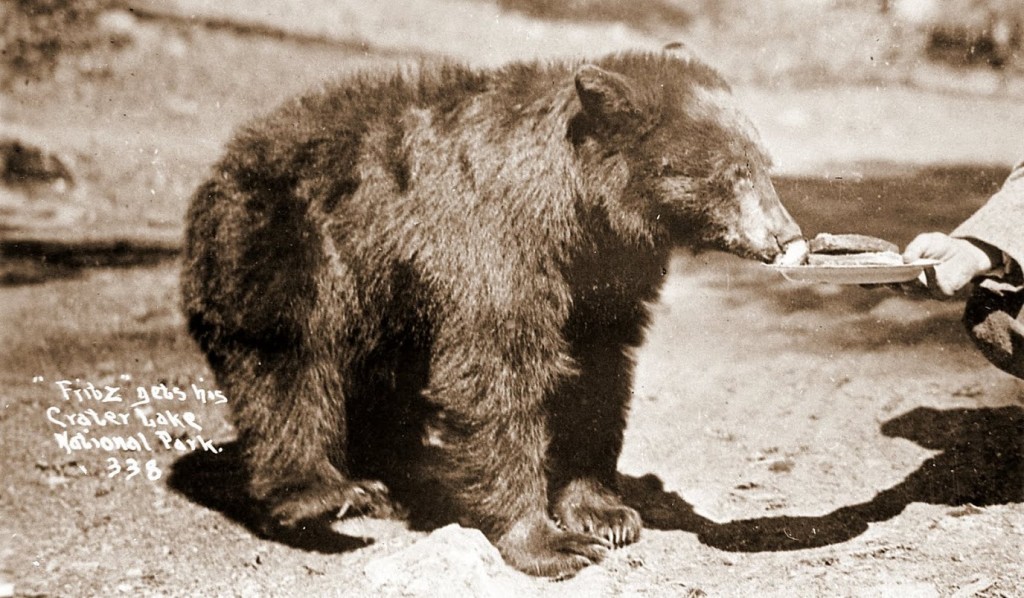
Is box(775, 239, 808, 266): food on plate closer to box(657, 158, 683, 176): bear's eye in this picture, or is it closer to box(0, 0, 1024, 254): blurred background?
box(657, 158, 683, 176): bear's eye

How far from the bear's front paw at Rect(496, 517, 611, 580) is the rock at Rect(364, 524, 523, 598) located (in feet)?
0.22

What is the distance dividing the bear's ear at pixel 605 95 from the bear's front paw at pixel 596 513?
5.06 feet

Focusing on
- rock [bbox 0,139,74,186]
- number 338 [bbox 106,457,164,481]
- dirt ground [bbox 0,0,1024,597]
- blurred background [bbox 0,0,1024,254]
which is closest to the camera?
dirt ground [bbox 0,0,1024,597]

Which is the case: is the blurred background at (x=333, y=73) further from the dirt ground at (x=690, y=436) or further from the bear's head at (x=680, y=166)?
the bear's head at (x=680, y=166)

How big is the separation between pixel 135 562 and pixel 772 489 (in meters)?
2.65

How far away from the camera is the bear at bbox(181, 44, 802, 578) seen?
3760 millimetres

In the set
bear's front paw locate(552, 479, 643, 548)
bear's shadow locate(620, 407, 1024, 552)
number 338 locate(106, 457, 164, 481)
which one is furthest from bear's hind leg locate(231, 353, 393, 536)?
bear's shadow locate(620, 407, 1024, 552)

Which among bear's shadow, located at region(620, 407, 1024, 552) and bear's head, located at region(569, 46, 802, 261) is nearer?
bear's head, located at region(569, 46, 802, 261)

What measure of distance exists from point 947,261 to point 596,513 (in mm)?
1684

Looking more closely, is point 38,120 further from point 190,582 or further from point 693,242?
point 693,242

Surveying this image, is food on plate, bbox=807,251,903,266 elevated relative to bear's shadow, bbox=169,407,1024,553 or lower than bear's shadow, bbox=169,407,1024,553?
elevated

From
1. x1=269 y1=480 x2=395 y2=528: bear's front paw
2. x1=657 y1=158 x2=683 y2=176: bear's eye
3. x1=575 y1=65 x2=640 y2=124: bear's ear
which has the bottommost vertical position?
x1=269 y1=480 x2=395 y2=528: bear's front paw

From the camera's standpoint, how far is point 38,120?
10656mm

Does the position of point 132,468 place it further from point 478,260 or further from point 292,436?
point 478,260
